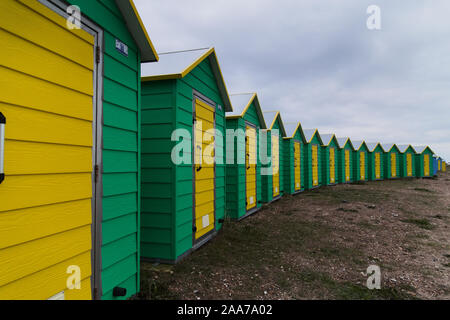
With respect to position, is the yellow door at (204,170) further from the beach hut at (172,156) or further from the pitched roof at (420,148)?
the pitched roof at (420,148)

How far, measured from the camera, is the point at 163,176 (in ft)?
14.6

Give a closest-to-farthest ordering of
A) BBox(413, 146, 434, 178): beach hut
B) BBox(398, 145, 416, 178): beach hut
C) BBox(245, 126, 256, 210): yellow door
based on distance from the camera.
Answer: BBox(245, 126, 256, 210): yellow door < BBox(398, 145, 416, 178): beach hut < BBox(413, 146, 434, 178): beach hut

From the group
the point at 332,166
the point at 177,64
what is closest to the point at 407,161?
the point at 332,166

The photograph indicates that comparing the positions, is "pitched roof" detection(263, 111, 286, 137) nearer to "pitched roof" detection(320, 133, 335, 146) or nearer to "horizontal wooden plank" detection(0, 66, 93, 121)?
"pitched roof" detection(320, 133, 335, 146)

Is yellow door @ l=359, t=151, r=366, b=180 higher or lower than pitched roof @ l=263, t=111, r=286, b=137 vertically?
lower

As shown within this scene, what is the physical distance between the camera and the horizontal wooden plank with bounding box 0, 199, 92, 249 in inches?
72.3

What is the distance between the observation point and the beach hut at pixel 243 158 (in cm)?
774

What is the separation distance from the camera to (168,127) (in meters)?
4.46

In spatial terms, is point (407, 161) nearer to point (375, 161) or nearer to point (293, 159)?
point (375, 161)

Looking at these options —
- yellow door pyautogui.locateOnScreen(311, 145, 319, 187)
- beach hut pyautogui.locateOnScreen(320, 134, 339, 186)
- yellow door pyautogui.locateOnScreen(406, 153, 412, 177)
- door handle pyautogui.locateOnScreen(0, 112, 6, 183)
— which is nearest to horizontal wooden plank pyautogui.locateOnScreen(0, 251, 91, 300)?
door handle pyautogui.locateOnScreen(0, 112, 6, 183)

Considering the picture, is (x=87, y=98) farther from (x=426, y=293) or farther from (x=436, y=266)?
(x=436, y=266)

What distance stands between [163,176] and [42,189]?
7.87ft

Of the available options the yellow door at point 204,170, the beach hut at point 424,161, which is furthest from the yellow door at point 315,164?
the beach hut at point 424,161

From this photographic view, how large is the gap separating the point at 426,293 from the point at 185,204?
12.4 ft
